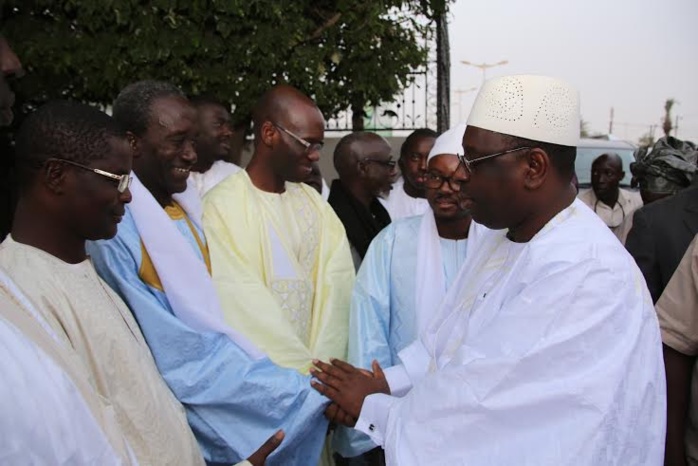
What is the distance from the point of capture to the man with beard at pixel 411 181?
6.13 metres

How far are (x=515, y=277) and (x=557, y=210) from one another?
0.27 m

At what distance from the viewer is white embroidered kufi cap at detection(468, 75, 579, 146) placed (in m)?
2.38

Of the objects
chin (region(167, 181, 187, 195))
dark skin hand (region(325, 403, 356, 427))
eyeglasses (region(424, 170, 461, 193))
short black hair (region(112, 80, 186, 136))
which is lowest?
dark skin hand (region(325, 403, 356, 427))

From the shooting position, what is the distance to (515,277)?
232 cm

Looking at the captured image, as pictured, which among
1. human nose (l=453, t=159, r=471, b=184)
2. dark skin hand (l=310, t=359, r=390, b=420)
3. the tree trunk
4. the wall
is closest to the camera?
human nose (l=453, t=159, r=471, b=184)

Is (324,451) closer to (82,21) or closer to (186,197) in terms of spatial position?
(186,197)

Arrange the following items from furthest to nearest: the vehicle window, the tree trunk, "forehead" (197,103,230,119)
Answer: the vehicle window → the tree trunk → "forehead" (197,103,230,119)

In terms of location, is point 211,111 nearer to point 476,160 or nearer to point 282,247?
point 282,247

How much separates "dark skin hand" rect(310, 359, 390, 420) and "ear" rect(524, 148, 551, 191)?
115 cm

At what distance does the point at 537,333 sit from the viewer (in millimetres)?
2127

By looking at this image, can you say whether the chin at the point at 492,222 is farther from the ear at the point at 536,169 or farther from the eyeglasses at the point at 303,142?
the eyeglasses at the point at 303,142

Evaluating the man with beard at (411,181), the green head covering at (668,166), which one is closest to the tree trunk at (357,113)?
the man with beard at (411,181)

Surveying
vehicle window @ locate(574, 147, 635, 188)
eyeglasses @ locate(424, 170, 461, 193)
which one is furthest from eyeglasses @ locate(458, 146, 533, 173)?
vehicle window @ locate(574, 147, 635, 188)

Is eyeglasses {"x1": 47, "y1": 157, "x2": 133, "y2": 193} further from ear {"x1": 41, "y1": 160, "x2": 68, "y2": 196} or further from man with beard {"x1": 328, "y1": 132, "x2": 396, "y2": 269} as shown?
man with beard {"x1": 328, "y1": 132, "x2": 396, "y2": 269}
